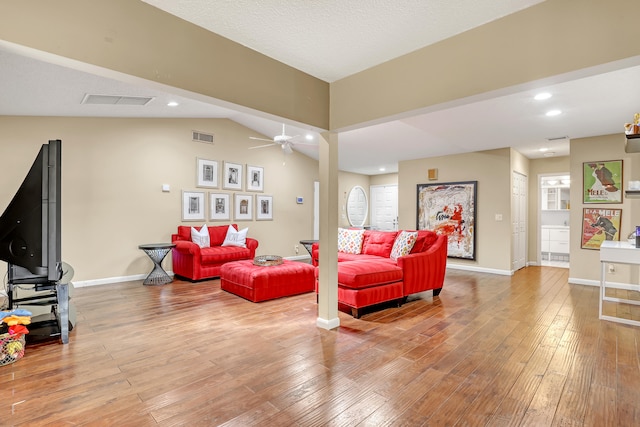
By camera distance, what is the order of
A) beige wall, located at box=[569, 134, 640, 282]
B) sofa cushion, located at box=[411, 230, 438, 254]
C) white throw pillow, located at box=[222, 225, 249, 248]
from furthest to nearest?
white throw pillow, located at box=[222, 225, 249, 248]
beige wall, located at box=[569, 134, 640, 282]
sofa cushion, located at box=[411, 230, 438, 254]

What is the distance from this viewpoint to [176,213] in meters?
6.28

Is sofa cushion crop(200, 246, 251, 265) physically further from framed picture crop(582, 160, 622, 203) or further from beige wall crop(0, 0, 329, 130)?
framed picture crop(582, 160, 622, 203)

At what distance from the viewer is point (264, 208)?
7.68m

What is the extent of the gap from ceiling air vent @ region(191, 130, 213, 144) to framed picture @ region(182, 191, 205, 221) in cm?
104

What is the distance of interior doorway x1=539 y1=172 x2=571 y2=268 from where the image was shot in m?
7.95

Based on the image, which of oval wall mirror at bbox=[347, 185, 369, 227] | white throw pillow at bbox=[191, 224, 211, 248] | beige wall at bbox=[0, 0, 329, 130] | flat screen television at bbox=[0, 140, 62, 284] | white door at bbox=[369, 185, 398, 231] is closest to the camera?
beige wall at bbox=[0, 0, 329, 130]

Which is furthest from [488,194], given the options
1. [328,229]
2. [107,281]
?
[107,281]

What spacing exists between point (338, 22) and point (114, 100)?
3.52 metres

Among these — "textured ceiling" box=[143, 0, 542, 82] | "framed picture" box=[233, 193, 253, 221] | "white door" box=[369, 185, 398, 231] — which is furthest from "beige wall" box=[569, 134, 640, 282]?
"framed picture" box=[233, 193, 253, 221]

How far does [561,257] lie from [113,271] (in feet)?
32.0

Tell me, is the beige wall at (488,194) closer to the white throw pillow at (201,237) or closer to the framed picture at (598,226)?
the framed picture at (598,226)

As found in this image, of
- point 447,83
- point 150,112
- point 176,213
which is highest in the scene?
point 150,112

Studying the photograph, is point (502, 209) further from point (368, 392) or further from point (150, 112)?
point (150, 112)

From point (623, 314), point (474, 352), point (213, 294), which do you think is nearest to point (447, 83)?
point (474, 352)
